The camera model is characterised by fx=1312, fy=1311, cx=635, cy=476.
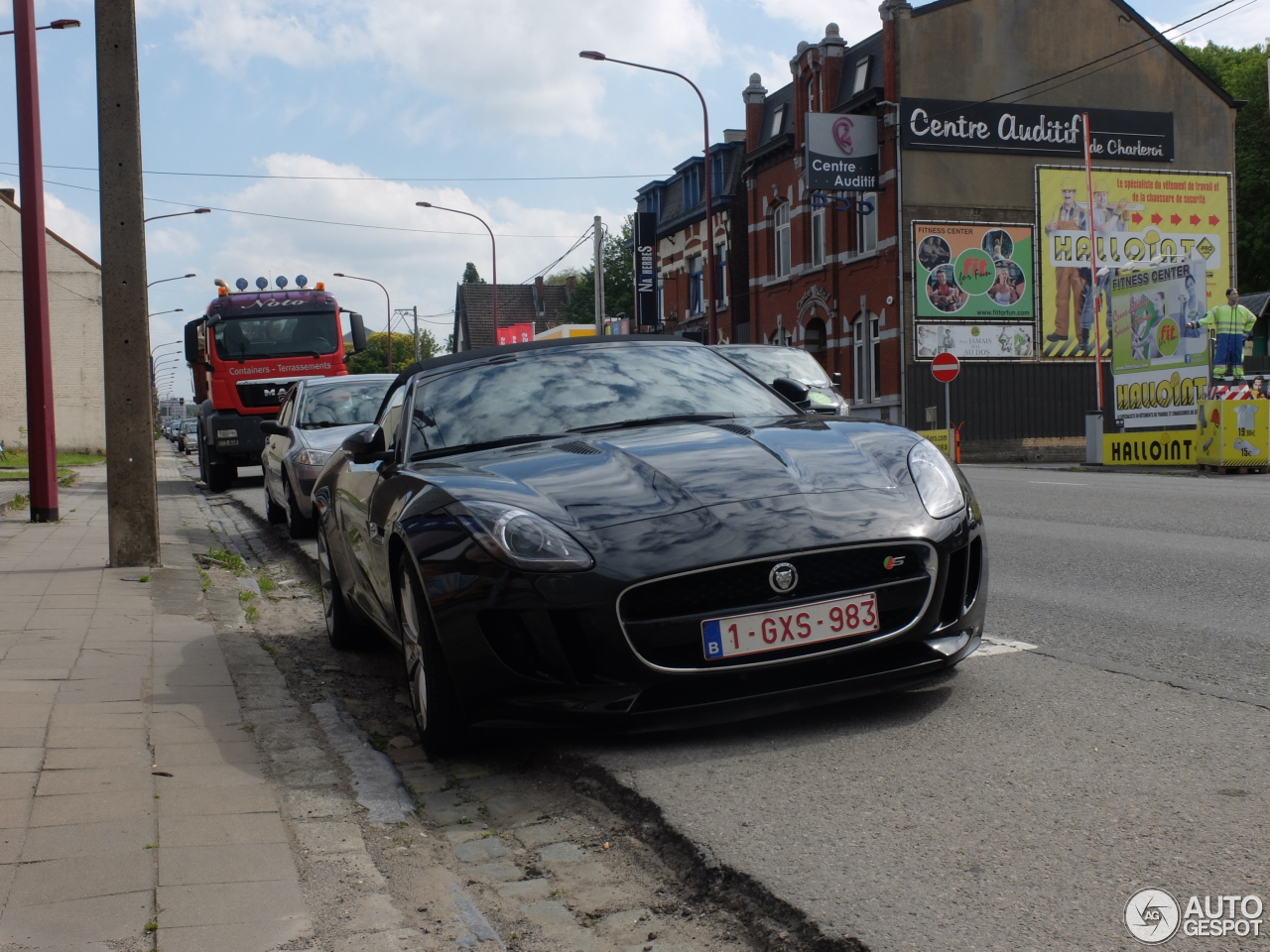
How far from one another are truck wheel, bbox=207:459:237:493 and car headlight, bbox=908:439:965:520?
Result: 19723 mm

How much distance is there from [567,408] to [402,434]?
0.70 meters

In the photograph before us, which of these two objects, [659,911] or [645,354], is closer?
[659,911]

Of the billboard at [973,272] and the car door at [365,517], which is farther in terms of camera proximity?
the billboard at [973,272]

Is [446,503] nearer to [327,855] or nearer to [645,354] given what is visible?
[327,855]

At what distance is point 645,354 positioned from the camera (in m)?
5.75

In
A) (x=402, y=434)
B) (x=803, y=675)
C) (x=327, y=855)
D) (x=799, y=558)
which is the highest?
(x=402, y=434)

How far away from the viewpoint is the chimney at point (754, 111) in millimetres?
43844

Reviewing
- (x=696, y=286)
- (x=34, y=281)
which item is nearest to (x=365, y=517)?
(x=34, y=281)

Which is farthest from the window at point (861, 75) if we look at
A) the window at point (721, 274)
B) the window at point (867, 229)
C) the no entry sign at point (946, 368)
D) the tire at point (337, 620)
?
the tire at point (337, 620)

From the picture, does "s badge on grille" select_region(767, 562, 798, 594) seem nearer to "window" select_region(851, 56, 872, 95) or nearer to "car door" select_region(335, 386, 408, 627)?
"car door" select_region(335, 386, 408, 627)

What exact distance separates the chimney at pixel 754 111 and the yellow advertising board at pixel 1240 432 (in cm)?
2647

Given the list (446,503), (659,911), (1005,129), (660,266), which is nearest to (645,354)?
(446,503)

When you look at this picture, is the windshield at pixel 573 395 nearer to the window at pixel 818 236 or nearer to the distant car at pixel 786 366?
the distant car at pixel 786 366

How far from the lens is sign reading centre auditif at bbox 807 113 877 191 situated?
114 feet
